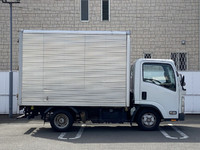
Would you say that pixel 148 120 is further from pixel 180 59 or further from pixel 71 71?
pixel 180 59

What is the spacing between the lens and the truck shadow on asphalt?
11.6m

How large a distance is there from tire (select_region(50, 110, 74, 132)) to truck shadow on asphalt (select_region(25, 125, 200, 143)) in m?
0.20

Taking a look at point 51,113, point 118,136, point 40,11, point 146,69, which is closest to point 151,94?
point 146,69

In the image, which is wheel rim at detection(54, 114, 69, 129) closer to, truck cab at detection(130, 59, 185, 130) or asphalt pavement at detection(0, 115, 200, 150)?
asphalt pavement at detection(0, 115, 200, 150)

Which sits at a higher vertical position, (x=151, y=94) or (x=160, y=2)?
(x=160, y=2)

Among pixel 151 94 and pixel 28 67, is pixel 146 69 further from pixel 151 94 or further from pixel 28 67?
pixel 28 67

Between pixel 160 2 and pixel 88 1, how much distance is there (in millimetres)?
3900

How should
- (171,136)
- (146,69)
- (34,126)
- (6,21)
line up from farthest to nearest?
(6,21) < (34,126) < (146,69) < (171,136)

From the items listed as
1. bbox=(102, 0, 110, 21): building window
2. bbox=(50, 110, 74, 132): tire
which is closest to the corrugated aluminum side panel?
bbox=(50, 110, 74, 132): tire

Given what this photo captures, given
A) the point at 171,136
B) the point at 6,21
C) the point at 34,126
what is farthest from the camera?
the point at 6,21

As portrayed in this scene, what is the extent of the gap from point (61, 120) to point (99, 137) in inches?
63.9

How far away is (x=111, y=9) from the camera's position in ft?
72.0

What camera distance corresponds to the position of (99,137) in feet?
40.1

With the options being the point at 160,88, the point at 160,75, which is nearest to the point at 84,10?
the point at 160,75
